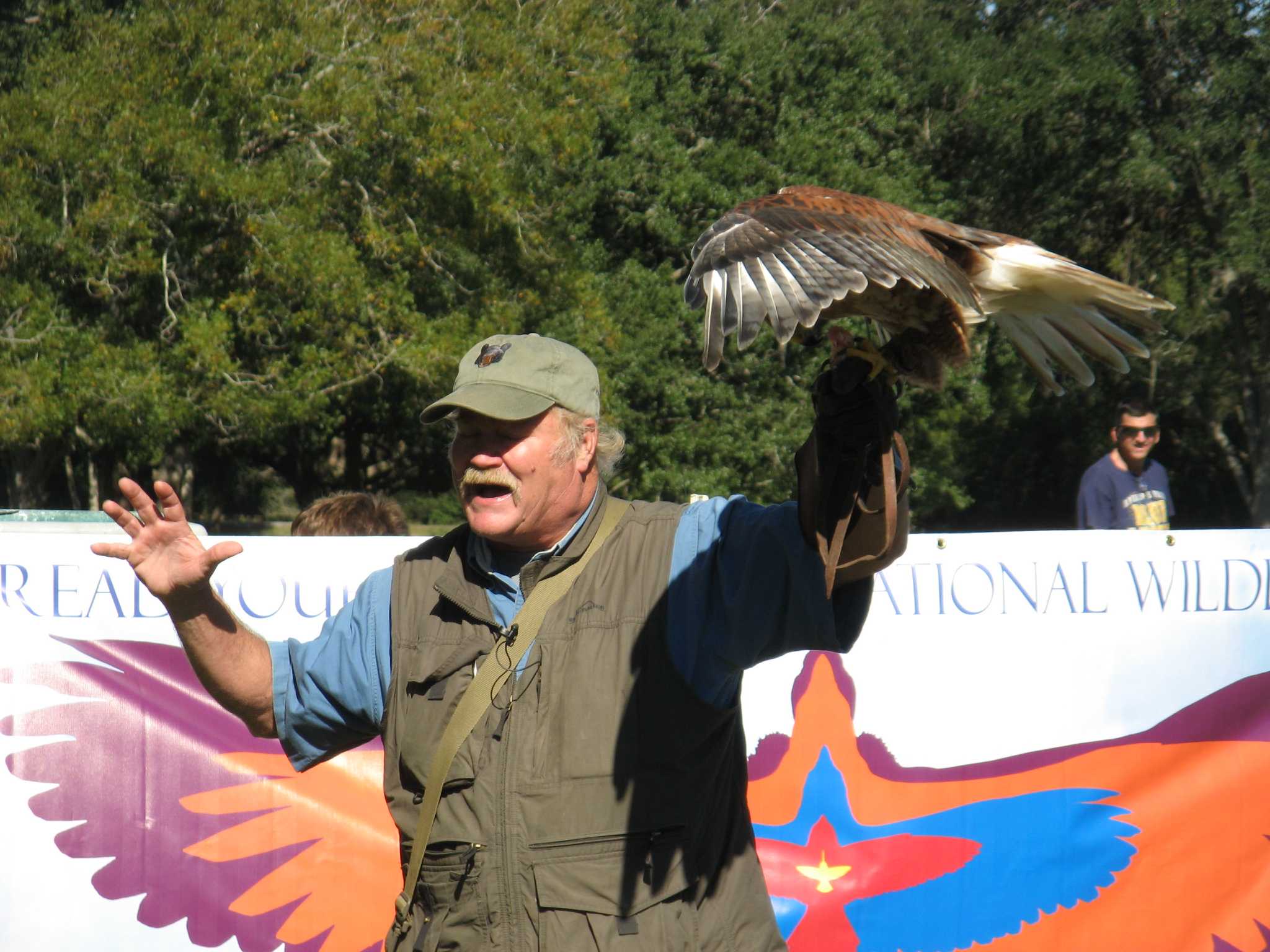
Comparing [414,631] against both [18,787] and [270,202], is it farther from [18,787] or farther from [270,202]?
[270,202]

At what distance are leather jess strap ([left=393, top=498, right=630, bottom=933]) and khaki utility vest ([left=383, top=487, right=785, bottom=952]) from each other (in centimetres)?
2

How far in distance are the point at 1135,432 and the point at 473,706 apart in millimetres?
4823

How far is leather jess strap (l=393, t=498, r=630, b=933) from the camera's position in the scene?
7.35ft

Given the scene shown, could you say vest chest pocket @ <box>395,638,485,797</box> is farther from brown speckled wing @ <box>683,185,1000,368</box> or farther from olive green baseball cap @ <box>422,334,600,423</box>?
brown speckled wing @ <box>683,185,1000,368</box>

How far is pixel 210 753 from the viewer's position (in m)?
4.12

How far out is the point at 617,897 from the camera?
2.18 m

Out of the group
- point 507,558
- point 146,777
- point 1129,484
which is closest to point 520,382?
point 507,558

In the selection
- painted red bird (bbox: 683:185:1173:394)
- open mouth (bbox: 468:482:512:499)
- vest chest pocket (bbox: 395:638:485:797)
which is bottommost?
vest chest pocket (bbox: 395:638:485:797)

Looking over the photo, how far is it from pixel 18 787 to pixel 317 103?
11553 millimetres

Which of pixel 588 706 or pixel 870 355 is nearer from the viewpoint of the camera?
pixel 870 355

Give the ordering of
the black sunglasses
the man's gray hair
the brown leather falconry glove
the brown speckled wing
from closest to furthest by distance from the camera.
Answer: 1. the brown speckled wing
2. the brown leather falconry glove
3. the man's gray hair
4. the black sunglasses

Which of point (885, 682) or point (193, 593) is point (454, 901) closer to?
point (193, 593)

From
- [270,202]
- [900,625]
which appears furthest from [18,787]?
[270,202]

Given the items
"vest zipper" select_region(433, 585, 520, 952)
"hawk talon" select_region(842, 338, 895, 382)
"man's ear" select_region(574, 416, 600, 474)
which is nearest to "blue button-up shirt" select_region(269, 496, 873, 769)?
"man's ear" select_region(574, 416, 600, 474)
